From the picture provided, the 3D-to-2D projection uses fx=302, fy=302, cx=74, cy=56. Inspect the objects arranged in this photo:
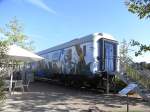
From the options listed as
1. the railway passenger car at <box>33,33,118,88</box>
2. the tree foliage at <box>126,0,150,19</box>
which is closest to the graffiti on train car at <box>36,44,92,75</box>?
the railway passenger car at <box>33,33,118,88</box>

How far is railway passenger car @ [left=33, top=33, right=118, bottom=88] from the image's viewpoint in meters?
19.6

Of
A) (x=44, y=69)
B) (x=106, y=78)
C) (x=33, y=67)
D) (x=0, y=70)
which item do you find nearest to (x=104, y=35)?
(x=106, y=78)

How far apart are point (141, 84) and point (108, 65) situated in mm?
4900

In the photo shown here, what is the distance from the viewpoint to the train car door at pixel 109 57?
65.1 feet

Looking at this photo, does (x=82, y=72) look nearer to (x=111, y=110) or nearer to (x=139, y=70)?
(x=139, y=70)

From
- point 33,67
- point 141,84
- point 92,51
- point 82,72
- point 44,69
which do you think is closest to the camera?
point 141,84

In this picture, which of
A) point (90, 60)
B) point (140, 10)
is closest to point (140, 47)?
point (140, 10)

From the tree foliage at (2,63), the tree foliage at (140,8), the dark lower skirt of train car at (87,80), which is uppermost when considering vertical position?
the tree foliage at (140,8)

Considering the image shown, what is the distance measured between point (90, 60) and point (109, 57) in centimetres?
130

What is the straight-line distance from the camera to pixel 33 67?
34.4m

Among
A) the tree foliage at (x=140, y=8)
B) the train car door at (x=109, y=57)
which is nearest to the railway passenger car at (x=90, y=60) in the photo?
the train car door at (x=109, y=57)

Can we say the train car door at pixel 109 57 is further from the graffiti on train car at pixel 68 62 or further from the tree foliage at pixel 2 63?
the tree foliage at pixel 2 63

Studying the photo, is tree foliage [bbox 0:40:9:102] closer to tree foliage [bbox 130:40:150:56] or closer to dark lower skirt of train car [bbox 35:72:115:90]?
tree foliage [bbox 130:40:150:56]

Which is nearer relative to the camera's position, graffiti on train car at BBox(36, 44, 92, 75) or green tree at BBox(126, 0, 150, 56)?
green tree at BBox(126, 0, 150, 56)
